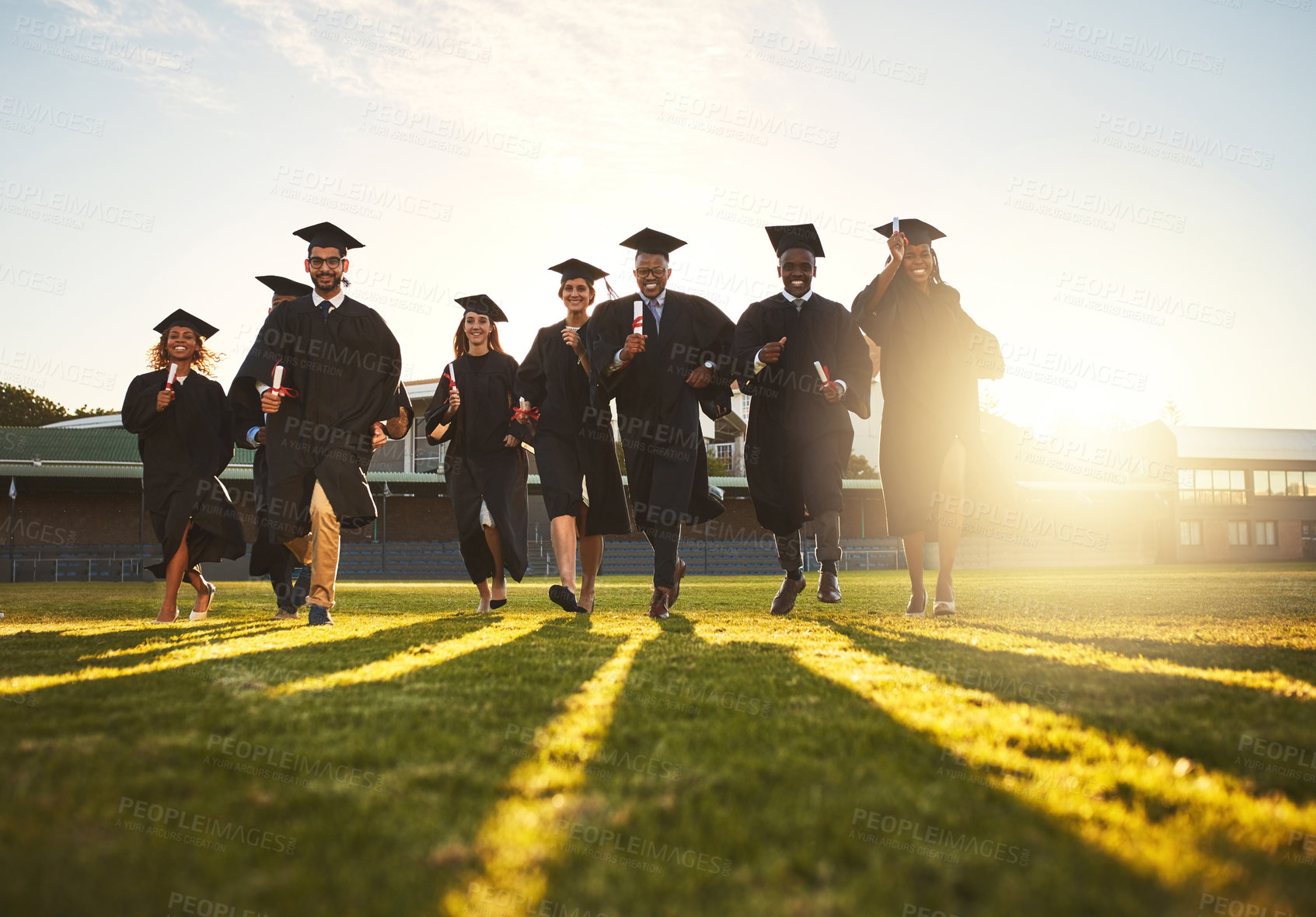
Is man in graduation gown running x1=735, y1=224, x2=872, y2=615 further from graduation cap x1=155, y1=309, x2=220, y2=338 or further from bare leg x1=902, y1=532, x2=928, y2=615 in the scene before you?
graduation cap x1=155, y1=309, x2=220, y2=338

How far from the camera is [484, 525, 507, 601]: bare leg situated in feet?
24.3

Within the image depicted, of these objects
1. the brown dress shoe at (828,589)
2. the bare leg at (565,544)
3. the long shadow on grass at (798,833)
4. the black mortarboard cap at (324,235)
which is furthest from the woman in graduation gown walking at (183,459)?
the long shadow on grass at (798,833)

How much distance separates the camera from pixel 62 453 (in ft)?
92.2

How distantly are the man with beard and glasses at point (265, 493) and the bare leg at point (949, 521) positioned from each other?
4.80m

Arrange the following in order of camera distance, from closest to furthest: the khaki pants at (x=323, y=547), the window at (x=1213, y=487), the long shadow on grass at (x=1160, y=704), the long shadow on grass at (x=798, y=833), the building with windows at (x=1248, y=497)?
1. the long shadow on grass at (x=798, y=833)
2. the long shadow on grass at (x=1160, y=704)
3. the khaki pants at (x=323, y=547)
4. the building with windows at (x=1248, y=497)
5. the window at (x=1213, y=487)

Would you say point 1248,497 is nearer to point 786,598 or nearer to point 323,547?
point 786,598

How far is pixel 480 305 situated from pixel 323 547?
2.66 m

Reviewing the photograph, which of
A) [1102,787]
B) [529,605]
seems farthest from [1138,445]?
[1102,787]

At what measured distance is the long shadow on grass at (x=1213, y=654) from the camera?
130 inches

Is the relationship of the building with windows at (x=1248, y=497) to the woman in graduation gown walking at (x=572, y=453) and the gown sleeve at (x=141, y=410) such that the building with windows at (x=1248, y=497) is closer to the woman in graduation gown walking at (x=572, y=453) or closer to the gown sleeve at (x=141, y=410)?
the woman in graduation gown walking at (x=572, y=453)

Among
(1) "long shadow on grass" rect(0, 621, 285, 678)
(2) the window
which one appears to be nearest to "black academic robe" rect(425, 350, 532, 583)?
(1) "long shadow on grass" rect(0, 621, 285, 678)

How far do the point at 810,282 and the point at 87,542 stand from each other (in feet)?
88.6

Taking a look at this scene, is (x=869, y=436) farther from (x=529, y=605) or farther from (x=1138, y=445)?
(x=529, y=605)

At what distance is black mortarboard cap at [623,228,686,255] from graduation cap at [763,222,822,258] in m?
0.72
